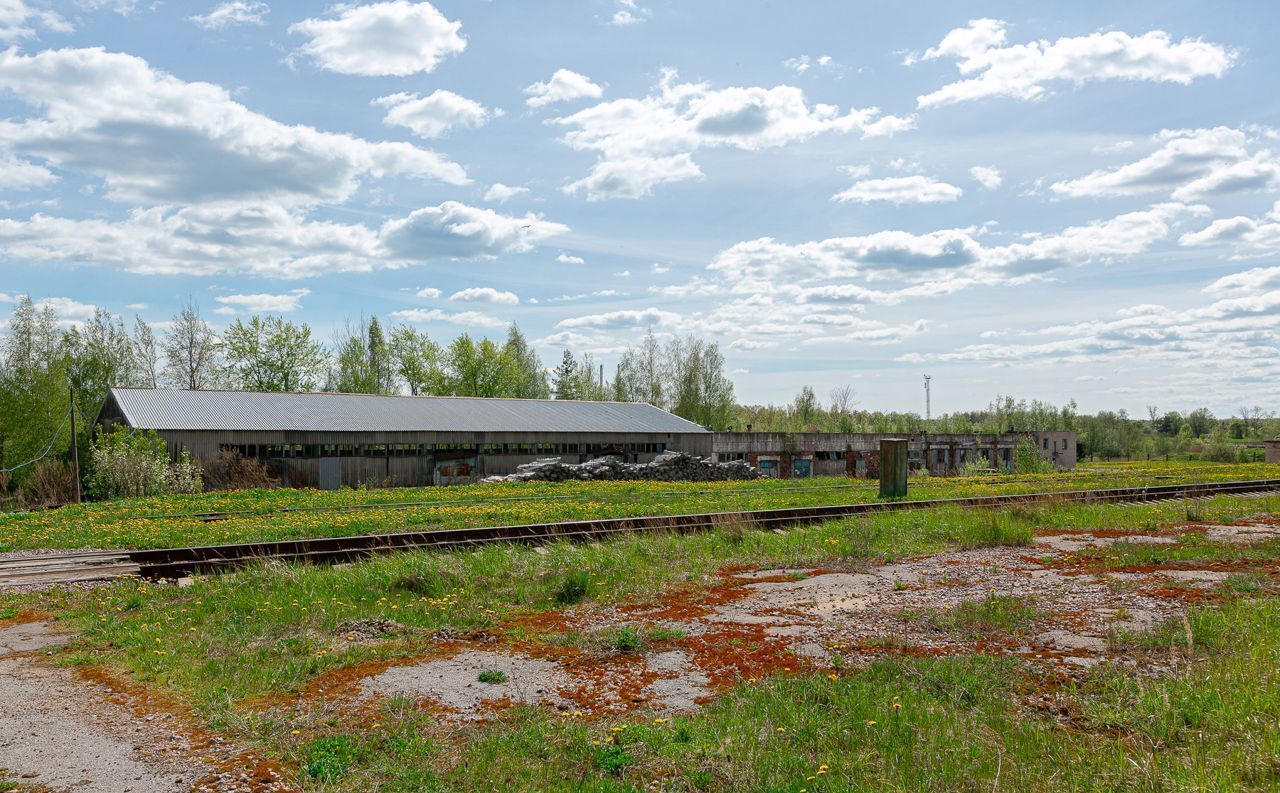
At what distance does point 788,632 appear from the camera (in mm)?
9914

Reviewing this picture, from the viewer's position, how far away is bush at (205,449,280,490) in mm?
39688

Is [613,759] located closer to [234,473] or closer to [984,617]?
[984,617]

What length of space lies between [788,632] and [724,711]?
3.09 meters

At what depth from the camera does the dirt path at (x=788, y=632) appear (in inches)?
315

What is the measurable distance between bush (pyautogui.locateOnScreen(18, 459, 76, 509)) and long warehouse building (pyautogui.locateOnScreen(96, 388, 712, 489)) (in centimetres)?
373

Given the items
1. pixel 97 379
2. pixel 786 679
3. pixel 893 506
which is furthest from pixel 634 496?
pixel 97 379

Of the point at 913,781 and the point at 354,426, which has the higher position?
the point at 354,426

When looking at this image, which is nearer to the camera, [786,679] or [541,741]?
[541,741]

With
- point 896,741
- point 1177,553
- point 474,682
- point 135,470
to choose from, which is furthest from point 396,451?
point 896,741

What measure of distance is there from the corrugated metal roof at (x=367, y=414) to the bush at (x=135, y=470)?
1872 millimetres

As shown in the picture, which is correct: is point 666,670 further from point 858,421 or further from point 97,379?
point 858,421


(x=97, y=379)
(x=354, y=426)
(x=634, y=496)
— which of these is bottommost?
(x=634, y=496)

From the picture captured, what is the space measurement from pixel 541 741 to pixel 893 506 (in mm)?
19063

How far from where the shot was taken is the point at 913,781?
18.4ft
